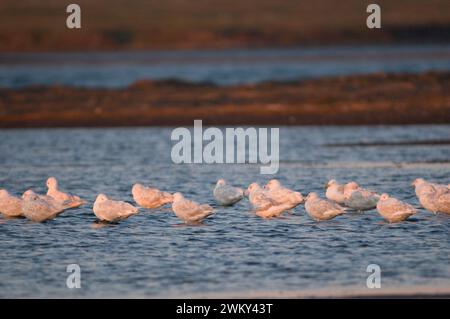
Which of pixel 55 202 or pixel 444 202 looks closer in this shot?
pixel 444 202

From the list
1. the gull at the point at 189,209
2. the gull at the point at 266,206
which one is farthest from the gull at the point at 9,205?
the gull at the point at 266,206

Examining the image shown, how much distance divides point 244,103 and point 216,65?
87.9 ft

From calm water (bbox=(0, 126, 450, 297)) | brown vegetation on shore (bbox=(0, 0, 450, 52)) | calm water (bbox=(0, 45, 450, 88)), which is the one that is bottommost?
calm water (bbox=(0, 126, 450, 297))

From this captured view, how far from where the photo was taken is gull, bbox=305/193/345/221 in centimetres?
1847

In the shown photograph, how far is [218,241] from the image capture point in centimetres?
1752

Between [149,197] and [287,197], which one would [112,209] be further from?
[287,197]

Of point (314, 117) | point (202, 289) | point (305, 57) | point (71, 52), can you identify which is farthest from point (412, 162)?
point (71, 52)

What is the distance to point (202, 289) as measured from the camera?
48.3 feet

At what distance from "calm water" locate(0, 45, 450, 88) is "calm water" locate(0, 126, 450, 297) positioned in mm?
20486

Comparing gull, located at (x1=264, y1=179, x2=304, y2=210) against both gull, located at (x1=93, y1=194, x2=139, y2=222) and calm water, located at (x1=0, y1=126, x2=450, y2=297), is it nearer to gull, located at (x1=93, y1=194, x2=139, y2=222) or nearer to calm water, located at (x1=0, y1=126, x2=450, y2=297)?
calm water, located at (x1=0, y1=126, x2=450, y2=297)

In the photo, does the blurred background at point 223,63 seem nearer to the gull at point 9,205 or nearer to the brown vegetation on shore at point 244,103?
the brown vegetation on shore at point 244,103

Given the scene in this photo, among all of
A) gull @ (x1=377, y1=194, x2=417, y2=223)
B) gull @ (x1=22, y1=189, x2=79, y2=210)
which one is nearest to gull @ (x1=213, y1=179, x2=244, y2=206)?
gull @ (x1=22, y1=189, x2=79, y2=210)

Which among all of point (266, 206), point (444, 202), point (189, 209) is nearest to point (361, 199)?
point (444, 202)

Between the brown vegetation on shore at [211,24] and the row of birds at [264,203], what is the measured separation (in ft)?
204
